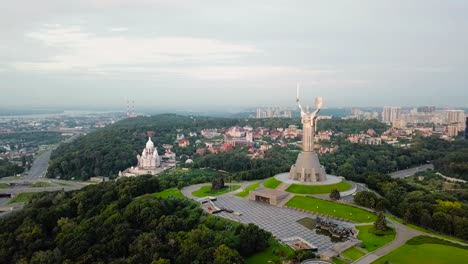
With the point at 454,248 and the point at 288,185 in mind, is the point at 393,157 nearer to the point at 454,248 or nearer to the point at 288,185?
the point at 288,185

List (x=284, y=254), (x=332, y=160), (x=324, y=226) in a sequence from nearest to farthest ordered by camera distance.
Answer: (x=284, y=254), (x=324, y=226), (x=332, y=160)

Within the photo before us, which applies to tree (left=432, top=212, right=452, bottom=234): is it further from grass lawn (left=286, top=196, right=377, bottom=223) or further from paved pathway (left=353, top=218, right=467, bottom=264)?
grass lawn (left=286, top=196, right=377, bottom=223)

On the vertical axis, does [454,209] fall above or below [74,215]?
above

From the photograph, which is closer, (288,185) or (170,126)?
(288,185)

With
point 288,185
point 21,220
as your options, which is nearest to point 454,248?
point 288,185

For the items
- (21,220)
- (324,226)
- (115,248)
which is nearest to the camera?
(115,248)

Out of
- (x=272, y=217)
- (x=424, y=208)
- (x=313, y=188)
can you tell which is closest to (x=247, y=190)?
(x=313, y=188)
